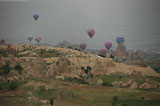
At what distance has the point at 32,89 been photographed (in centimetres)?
6788

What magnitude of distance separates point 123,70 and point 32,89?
41581 millimetres

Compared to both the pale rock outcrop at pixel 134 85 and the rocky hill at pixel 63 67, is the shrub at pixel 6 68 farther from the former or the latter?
the pale rock outcrop at pixel 134 85

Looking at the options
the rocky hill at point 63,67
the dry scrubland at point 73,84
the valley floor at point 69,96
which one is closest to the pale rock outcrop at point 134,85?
the dry scrubland at point 73,84

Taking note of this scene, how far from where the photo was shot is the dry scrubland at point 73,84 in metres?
58.7

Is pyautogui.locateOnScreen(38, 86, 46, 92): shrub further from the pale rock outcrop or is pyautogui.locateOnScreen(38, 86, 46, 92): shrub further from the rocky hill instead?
the pale rock outcrop

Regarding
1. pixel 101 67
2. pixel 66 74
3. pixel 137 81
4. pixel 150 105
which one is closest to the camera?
pixel 150 105

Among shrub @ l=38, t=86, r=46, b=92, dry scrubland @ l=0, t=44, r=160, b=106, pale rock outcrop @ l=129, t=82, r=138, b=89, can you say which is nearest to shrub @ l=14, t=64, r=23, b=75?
dry scrubland @ l=0, t=44, r=160, b=106

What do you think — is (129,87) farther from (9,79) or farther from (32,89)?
(9,79)

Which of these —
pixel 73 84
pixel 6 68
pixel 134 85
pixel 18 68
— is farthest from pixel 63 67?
pixel 134 85

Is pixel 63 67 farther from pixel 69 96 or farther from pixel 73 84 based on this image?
pixel 69 96

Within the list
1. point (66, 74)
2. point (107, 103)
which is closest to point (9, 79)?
point (66, 74)

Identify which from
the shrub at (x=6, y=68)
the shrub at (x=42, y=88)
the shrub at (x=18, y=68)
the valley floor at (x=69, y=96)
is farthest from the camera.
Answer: the shrub at (x=18, y=68)

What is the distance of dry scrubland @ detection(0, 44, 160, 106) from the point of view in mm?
58719

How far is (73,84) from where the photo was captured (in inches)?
2992
